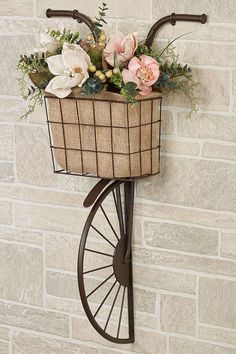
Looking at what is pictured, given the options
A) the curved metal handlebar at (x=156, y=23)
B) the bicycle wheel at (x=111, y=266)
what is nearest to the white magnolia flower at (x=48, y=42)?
the curved metal handlebar at (x=156, y=23)

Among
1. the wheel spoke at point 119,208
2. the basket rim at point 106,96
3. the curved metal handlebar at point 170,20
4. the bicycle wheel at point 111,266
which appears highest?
the curved metal handlebar at point 170,20

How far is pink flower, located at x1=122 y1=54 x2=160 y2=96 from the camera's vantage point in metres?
1.88

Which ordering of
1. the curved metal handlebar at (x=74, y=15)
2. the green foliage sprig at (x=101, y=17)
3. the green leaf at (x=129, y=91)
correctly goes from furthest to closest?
the curved metal handlebar at (x=74, y=15) → the green foliage sprig at (x=101, y=17) → the green leaf at (x=129, y=91)

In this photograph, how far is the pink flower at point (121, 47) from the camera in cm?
192

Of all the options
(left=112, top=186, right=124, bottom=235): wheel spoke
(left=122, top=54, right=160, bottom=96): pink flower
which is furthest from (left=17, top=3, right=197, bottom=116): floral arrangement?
(left=112, top=186, right=124, bottom=235): wheel spoke

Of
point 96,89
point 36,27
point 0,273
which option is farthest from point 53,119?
point 0,273

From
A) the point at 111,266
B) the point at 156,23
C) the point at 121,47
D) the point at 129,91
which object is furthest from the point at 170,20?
the point at 111,266

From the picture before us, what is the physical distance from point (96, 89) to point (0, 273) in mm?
844

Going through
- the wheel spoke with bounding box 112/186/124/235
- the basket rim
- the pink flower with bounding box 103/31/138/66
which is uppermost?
the pink flower with bounding box 103/31/138/66

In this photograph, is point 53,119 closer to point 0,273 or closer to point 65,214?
point 65,214

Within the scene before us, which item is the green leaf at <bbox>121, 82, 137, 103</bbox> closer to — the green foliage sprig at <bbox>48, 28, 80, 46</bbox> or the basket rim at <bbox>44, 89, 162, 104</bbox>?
the basket rim at <bbox>44, 89, 162, 104</bbox>

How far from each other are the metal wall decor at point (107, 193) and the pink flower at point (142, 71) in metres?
0.07

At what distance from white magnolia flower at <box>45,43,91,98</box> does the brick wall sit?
0.77 feet

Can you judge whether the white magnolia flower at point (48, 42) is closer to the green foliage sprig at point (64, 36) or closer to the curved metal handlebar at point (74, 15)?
the green foliage sprig at point (64, 36)
